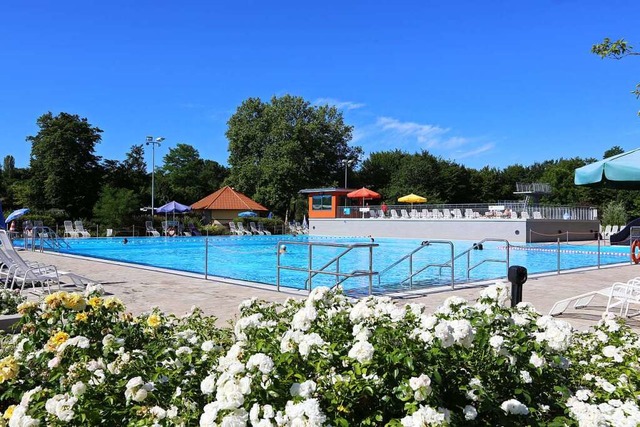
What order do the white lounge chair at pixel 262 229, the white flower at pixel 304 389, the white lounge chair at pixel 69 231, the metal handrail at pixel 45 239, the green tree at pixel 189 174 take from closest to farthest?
the white flower at pixel 304 389
the metal handrail at pixel 45 239
the white lounge chair at pixel 69 231
the white lounge chair at pixel 262 229
the green tree at pixel 189 174

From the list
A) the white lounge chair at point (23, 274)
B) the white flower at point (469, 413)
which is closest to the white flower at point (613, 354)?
the white flower at point (469, 413)


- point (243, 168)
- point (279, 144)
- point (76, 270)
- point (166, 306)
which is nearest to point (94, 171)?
point (243, 168)

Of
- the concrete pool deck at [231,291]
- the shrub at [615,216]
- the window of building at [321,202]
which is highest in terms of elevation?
the window of building at [321,202]

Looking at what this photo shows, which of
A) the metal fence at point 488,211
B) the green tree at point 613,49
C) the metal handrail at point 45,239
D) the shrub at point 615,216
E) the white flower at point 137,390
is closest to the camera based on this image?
the white flower at point 137,390

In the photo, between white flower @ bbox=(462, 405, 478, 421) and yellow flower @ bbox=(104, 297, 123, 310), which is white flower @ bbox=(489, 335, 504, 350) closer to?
white flower @ bbox=(462, 405, 478, 421)

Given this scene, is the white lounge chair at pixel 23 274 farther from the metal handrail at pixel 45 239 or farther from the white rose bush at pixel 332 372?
the metal handrail at pixel 45 239

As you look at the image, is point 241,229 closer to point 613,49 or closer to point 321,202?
point 321,202

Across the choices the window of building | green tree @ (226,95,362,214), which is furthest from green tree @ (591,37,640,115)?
green tree @ (226,95,362,214)

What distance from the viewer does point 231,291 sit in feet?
29.1

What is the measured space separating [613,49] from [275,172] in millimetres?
39955

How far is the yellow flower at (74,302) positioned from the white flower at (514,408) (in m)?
2.39

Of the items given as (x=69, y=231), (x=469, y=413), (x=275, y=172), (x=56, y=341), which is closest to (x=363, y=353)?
(x=469, y=413)

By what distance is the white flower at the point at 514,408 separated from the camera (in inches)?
79.9

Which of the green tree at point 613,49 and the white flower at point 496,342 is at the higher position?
the green tree at point 613,49
